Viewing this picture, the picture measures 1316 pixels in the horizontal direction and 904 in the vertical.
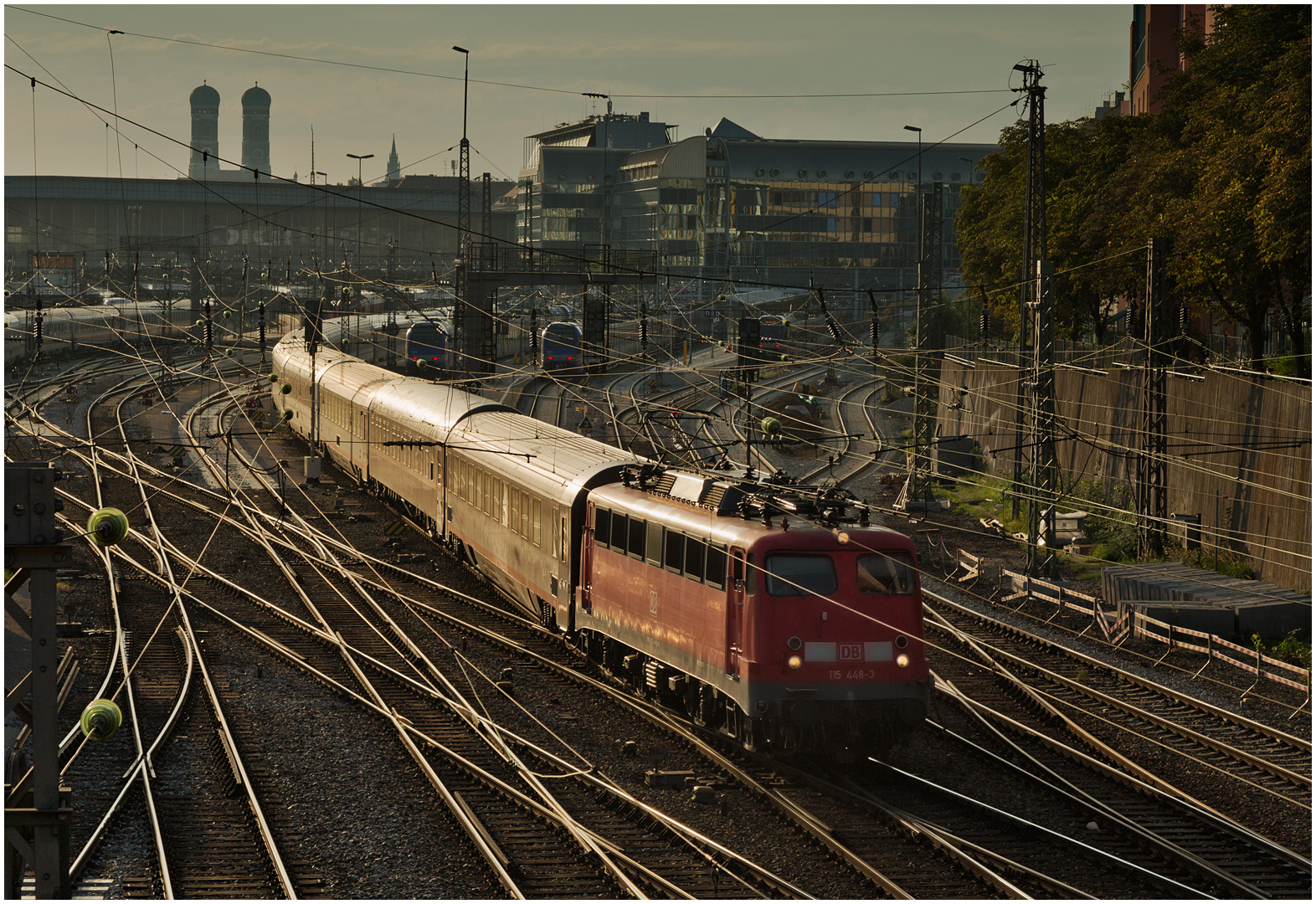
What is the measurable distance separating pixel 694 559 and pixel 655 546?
1.10 metres

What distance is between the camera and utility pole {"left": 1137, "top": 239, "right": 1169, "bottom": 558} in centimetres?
2775

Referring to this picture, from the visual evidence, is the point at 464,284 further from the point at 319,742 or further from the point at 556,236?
the point at 556,236

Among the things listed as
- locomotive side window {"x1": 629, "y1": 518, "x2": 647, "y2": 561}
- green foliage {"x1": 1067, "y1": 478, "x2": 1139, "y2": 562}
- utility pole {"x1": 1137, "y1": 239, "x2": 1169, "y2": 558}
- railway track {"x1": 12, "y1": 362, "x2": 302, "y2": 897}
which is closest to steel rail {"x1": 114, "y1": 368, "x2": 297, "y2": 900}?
railway track {"x1": 12, "y1": 362, "x2": 302, "y2": 897}

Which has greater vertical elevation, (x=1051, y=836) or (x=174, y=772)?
(x=1051, y=836)

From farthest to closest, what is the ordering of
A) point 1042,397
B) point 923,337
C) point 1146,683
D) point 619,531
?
point 923,337, point 1042,397, point 1146,683, point 619,531

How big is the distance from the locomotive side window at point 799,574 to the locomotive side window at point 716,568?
0.76 meters

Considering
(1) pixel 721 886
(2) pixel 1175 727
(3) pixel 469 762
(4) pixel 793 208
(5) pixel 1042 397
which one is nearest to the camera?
(1) pixel 721 886

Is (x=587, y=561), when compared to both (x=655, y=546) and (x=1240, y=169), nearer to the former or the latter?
(x=655, y=546)

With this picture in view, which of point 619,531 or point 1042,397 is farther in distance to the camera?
point 1042,397

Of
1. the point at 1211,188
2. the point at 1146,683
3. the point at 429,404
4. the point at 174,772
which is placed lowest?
the point at 174,772

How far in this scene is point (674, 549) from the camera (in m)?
17.5

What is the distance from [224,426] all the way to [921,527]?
33.5 metres

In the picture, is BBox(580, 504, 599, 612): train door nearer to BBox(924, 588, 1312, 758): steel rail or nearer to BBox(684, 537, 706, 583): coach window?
BBox(684, 537, 706, 583): coach window

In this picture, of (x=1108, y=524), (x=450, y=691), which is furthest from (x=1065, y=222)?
(x=450, y=691)
